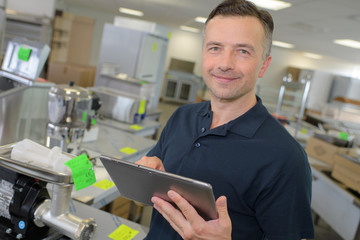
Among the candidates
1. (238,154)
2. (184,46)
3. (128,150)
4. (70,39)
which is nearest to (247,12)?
(238,154)

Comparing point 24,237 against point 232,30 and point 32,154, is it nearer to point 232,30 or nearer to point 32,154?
point 32,154

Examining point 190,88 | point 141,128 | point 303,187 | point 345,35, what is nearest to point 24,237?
point 303,187

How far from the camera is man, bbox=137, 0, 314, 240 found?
2.78 ft

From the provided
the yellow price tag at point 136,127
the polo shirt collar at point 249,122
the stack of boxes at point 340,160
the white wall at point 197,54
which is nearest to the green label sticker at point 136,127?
the yellow price tag at point 136,127

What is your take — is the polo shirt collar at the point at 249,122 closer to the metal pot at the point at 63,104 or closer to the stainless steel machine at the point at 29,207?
the stainless steel machine at the point at 29,207

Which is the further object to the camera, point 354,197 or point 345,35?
point 345,35

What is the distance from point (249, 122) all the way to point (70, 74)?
179 inches

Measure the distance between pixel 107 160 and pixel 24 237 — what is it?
45 centimetres

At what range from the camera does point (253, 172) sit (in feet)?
2.90

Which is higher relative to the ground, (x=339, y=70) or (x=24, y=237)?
(x=339, y=70)

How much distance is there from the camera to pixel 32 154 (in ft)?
3.21

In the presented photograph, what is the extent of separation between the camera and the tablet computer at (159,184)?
72cm

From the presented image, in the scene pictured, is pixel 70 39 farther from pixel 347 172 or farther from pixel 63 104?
pixel 347 172

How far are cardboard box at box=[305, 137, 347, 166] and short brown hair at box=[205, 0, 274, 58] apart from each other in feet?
7.98
